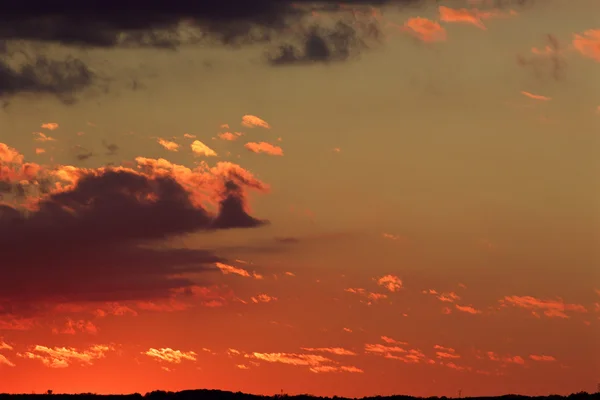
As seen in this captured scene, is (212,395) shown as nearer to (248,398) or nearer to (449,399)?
(248,398)

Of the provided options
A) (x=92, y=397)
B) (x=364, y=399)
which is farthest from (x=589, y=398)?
(x=92, y=397)

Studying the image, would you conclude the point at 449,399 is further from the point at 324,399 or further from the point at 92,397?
the point at 92,397

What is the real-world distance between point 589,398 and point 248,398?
78.1 feet

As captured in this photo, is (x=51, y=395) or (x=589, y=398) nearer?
(x=589, y=398)

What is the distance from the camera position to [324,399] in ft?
260

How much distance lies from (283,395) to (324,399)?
9.75 ft

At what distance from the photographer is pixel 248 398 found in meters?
78.3

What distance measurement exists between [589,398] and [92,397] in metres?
35.5

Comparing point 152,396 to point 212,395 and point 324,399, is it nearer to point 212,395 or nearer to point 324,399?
point 212,395

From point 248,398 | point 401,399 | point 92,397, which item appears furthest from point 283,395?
point 92,397

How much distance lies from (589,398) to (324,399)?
1855 centimetres

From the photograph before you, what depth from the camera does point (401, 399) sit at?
7856 centimetres

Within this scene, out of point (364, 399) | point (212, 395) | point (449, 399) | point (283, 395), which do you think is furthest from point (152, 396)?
point (449, 399)

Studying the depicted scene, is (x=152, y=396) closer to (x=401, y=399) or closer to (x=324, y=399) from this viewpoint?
(x=324, y=399)
